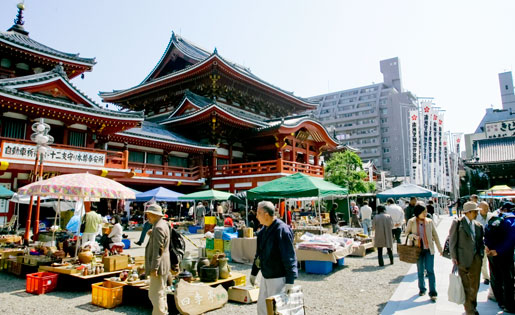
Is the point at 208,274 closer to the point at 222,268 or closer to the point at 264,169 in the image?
the point at 222,268

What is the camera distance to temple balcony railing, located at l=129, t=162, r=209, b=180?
69.6 feet

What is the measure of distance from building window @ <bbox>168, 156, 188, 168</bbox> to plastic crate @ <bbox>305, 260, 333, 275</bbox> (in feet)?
55.9

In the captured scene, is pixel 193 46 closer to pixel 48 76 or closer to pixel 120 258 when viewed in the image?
pixel 48 76

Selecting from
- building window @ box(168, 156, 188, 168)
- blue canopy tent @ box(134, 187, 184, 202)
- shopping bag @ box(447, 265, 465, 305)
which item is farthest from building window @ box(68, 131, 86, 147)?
shopping bag @ box(447, 265, 465, 305)

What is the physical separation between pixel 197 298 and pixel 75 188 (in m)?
4.20

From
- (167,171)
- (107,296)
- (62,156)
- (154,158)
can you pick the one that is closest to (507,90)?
(167,171)

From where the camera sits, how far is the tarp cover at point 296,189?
10430 mm

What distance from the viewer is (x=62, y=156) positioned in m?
16.0

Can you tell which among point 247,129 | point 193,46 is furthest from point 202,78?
point 193,46

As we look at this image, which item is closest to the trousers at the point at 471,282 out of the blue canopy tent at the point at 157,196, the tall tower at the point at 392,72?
the blue canopy tent at the point at 157,196

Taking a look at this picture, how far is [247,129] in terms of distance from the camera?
26.0 meters

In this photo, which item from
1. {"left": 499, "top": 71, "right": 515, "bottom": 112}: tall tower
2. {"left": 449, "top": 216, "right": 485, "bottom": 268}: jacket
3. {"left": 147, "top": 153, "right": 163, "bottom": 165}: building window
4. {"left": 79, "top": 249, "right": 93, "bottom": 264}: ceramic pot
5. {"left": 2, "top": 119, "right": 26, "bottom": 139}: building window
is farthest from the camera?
{"left": 499, "top": 71, "right": 515, "bottom": 112}: tall tower

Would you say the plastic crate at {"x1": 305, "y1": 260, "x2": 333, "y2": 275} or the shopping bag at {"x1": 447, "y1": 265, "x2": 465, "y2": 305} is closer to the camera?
the shopping bag at {"x1": 447, "y1": 265, "x2": 465, "y2": 305}

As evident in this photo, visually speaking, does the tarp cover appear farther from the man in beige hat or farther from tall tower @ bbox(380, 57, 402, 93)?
tall tower @ bbox(380, 57, 402, 93)
